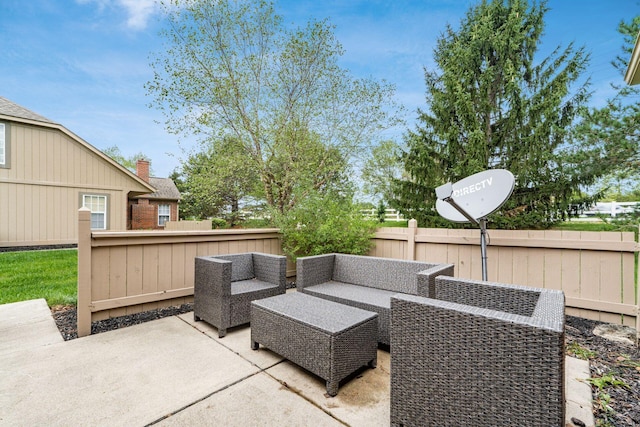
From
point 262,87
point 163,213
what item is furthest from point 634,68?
point 163,213

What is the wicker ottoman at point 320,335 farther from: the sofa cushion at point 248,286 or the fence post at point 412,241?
the fence post at point 412,241

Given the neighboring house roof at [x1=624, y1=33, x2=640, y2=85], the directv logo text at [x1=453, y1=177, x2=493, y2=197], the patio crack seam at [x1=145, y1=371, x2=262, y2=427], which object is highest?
the neighboring house roof at [x1=624, y1=33, x2=640, y2=85]

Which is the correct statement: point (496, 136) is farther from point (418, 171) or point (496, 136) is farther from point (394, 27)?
point (394, 27)

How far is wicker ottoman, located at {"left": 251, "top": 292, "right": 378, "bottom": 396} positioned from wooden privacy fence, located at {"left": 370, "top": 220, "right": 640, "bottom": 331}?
2.52 metres

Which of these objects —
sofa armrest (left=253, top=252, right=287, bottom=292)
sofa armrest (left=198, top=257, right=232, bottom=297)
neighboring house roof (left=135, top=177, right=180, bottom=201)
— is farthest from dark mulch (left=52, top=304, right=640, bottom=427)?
neighboring house roof (left=135, top=177, right=180, bottom=201)

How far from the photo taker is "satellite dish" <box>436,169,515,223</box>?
285 cm

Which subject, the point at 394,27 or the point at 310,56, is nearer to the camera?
the point at 394,27

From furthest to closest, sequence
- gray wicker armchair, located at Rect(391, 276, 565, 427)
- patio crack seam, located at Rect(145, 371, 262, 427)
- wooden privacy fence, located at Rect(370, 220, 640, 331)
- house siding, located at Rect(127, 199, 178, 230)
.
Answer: house siding, located at Rect(127, 199, 178, 230) < wooden privacy fence, located at Rect(370, 220, 640, 331) < patio crack seam, located at Rect(145, 371, 262, 427) < gray wicker armchair, located at Rect(391, 276, 565, 427)

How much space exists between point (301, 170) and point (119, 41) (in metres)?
6.68

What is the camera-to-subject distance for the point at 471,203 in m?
3.24

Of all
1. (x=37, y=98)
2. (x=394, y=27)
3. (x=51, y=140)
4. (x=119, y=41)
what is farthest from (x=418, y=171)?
(x=37, y=98)

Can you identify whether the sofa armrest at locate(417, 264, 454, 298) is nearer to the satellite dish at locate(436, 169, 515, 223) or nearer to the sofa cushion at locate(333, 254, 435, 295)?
the sofa cushion at locate(333, 254, 435, 295)

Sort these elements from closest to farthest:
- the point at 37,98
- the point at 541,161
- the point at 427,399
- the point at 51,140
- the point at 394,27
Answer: the point at 427,399 < the point at 541,161 < the point at 394,27 < the point at 51,140 < the point at 37,98

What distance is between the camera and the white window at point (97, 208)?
10.8 m
